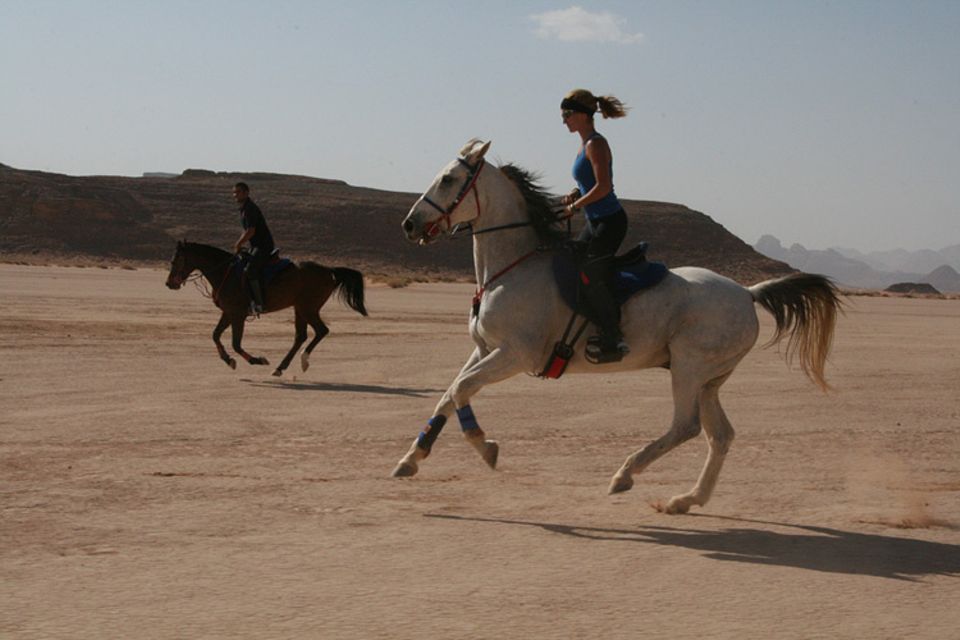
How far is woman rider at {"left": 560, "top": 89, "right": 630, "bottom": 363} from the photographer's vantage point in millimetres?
9383

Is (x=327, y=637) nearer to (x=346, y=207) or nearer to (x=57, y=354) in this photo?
(x=57, y=354)

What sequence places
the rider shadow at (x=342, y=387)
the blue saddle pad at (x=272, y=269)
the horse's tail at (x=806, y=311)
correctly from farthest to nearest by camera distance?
→ the blue saddle pad at (x=272, y=269)
the rider shadow at (x=342, y=387)
the horse's tail at (x=806, y=311)

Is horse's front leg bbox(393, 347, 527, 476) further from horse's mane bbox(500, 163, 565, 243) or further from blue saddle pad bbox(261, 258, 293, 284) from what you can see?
blue saddle pad bbox(261, 258, 293, 284)

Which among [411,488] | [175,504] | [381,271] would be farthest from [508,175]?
[381,271]

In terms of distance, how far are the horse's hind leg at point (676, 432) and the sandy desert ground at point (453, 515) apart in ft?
0.90

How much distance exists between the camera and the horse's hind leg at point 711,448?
9.24 m

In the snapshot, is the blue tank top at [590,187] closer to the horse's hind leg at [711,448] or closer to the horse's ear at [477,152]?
the horse's ear at [477,152]

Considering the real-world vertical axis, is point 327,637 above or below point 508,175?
below

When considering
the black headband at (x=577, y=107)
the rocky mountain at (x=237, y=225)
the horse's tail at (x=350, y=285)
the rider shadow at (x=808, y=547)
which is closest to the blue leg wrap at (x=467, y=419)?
the rider shadow at (x=808, y=547)

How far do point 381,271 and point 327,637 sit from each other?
10738 centimetres

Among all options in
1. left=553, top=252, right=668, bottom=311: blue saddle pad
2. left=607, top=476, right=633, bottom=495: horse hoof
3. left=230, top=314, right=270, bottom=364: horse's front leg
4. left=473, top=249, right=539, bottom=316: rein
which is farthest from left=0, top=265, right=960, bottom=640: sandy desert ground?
left=553, top=252, right=668, bottom=311: blue saddle pad

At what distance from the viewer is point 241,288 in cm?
1992

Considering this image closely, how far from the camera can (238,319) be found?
20.0 metres

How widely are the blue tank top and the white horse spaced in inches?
16.1
